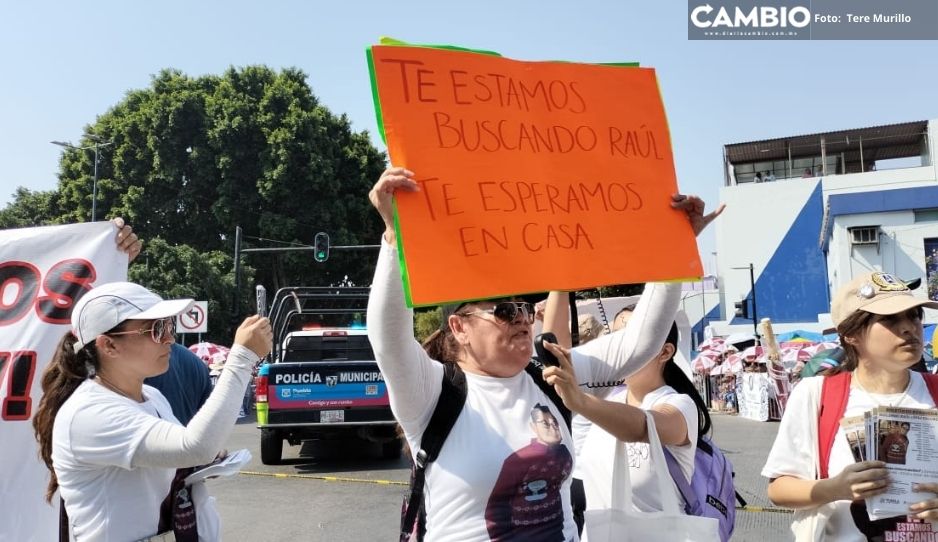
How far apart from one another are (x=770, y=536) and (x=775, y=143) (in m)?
49.0

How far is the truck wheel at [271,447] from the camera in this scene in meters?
9.95

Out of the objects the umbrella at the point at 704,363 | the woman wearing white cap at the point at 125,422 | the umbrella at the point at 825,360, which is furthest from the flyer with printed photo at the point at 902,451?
the umbrella at the point at 704,363

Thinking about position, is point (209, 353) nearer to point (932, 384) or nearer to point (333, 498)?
point (333, 498)

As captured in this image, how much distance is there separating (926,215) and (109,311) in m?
40.8

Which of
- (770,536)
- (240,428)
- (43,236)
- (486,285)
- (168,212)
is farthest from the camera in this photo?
(168,212)

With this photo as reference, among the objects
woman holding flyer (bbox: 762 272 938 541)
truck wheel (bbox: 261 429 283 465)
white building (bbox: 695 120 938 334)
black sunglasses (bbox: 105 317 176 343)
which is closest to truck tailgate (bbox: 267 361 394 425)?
truck wheel (bbox: 261 429 283 465)

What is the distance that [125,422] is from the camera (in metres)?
2.25

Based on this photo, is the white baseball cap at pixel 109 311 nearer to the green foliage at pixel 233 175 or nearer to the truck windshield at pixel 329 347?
the truck windshield at pixel 329 347

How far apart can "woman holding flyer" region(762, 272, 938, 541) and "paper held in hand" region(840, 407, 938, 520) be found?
0.29ft

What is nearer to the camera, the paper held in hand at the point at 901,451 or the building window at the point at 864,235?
the paper held in hand at the point at 901,451

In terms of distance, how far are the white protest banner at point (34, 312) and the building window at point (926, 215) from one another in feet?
130

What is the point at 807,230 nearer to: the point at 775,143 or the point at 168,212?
the point at 775,143

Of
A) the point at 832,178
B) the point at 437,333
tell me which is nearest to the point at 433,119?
the point at 437,333

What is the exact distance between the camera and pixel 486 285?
6.94 feet
